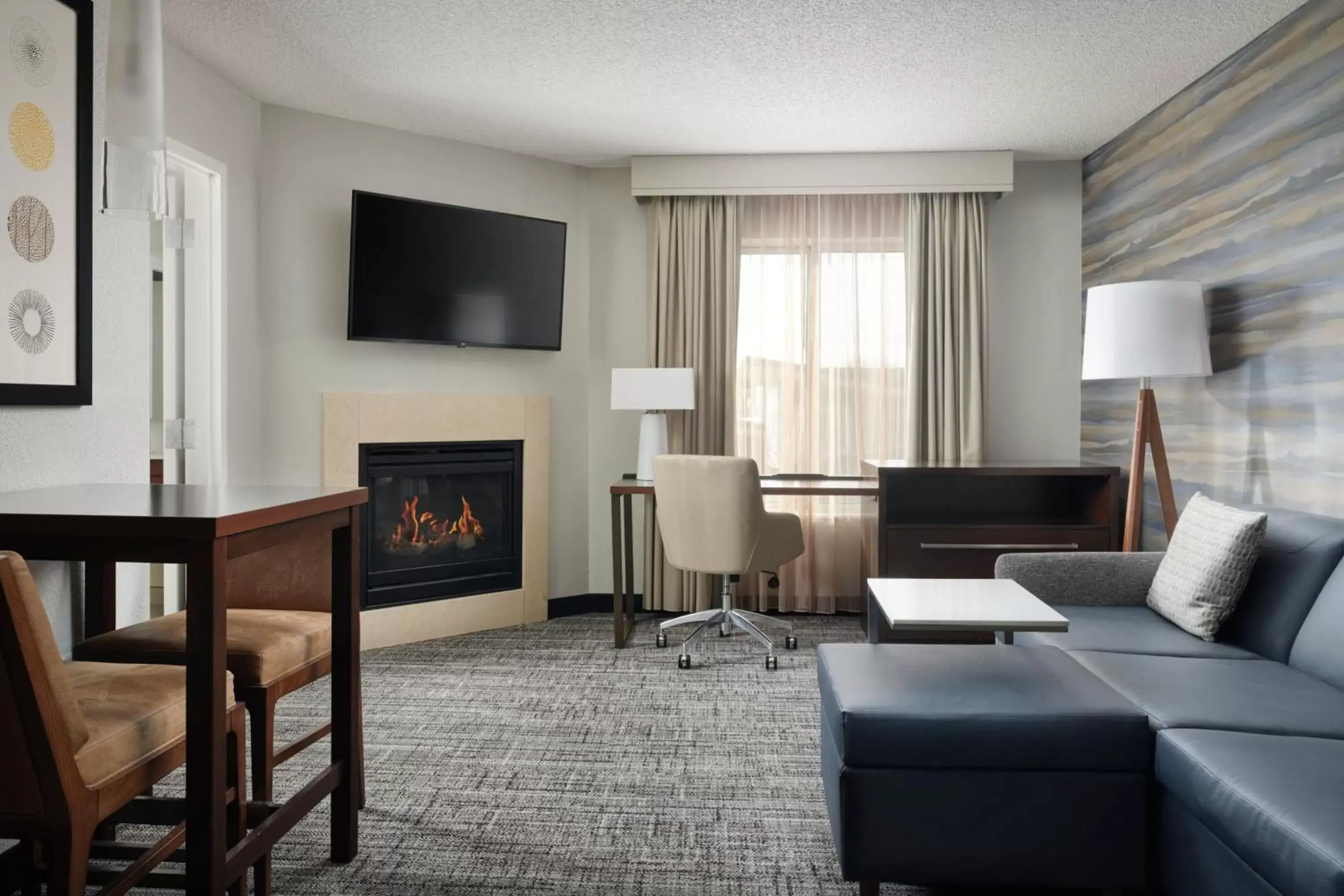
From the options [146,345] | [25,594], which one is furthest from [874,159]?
[25,594]

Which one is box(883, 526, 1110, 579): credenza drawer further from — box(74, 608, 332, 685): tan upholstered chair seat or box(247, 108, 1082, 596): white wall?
box(74, 608, 332, 685): tan upholstered chair seat

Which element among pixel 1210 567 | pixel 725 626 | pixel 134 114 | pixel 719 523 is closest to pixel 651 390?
pixel 719 523

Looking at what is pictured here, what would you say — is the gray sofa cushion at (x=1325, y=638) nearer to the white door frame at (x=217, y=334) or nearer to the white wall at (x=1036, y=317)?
the white wall at (x=1036, y=317)

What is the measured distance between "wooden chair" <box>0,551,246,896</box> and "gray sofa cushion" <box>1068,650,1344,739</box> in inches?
76.0

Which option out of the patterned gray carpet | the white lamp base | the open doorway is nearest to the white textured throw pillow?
the patterned gray carpet

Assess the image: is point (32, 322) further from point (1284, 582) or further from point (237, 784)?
point (1284, 582)

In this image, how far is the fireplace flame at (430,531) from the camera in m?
4.54

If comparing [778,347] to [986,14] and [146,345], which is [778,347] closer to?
[986,14]

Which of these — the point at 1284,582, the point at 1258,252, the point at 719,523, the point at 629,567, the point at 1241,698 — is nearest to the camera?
the point at 1241,698

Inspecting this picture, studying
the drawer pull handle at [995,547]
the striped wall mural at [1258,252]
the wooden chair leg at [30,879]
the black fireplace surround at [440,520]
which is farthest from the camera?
the black fireplace surround at [440,520]

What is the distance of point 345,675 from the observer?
2.20 meters

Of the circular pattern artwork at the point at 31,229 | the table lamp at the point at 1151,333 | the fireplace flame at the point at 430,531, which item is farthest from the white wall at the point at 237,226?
the table lamp at the point at 1151,333

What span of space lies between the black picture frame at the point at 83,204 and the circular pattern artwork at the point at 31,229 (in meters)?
0.09

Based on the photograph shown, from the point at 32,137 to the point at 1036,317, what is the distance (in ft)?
14.7
